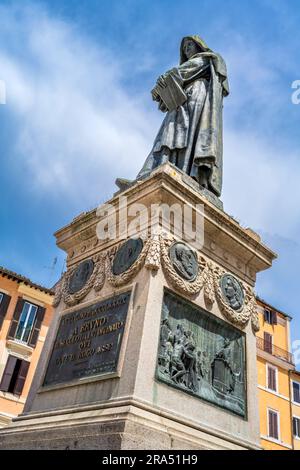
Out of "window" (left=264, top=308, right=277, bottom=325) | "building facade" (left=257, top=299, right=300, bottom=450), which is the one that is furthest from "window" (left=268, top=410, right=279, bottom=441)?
"window" (left=264, top=308, right=277, bottom=325)

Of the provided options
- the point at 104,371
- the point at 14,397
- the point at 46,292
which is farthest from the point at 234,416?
the point at 46,292

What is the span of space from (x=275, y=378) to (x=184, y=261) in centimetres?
2722

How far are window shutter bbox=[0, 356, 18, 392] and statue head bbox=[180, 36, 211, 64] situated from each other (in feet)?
66.0

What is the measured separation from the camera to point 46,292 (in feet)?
88.7

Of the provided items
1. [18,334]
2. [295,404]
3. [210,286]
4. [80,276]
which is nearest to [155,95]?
[80,276]

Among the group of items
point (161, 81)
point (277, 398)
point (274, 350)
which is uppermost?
point (274, 350)

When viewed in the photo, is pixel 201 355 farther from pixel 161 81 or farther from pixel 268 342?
pixel 268 342

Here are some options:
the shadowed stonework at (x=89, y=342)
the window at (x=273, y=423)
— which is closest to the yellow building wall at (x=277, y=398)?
the window at (x=273, y=423)

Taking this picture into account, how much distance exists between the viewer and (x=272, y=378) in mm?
29531

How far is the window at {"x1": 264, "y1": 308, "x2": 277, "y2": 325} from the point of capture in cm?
3189

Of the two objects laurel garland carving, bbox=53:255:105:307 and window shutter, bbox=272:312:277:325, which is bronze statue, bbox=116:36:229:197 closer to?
laurel garland carving, bbox=53:255:105:307

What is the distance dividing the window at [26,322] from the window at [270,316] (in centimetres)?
1604
